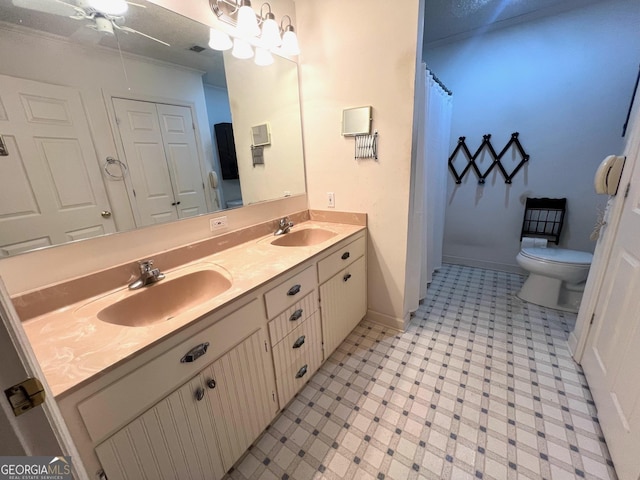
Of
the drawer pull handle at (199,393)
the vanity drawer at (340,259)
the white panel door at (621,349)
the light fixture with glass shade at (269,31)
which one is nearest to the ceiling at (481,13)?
the light fixture with glass shade at (269,31)

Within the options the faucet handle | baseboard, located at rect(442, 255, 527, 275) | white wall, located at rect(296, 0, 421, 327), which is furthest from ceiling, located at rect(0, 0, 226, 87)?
baseboard, located at rect(442, 255, 527, 275)

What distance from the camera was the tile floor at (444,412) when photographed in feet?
3.52

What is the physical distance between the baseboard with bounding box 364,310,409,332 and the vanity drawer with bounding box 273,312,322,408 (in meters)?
0.66

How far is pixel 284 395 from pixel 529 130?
113 inches

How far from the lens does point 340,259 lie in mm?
1551

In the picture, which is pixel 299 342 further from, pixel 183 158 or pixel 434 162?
pixel 434 162

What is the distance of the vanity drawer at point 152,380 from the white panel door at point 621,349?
1467 mm

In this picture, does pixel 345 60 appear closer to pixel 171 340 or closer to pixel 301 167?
pixel 301 167

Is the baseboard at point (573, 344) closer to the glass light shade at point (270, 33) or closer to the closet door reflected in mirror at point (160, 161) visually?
the closet door reflected in mirror at point (160, 161)

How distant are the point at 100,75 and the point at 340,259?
1.34 meters

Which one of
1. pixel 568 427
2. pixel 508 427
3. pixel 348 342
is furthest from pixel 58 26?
pixel 568 427

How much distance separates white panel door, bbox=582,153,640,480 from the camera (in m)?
0.96

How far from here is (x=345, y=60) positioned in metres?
1.60

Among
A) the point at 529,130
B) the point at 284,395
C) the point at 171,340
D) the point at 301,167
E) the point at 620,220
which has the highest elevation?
the point at 529,130
